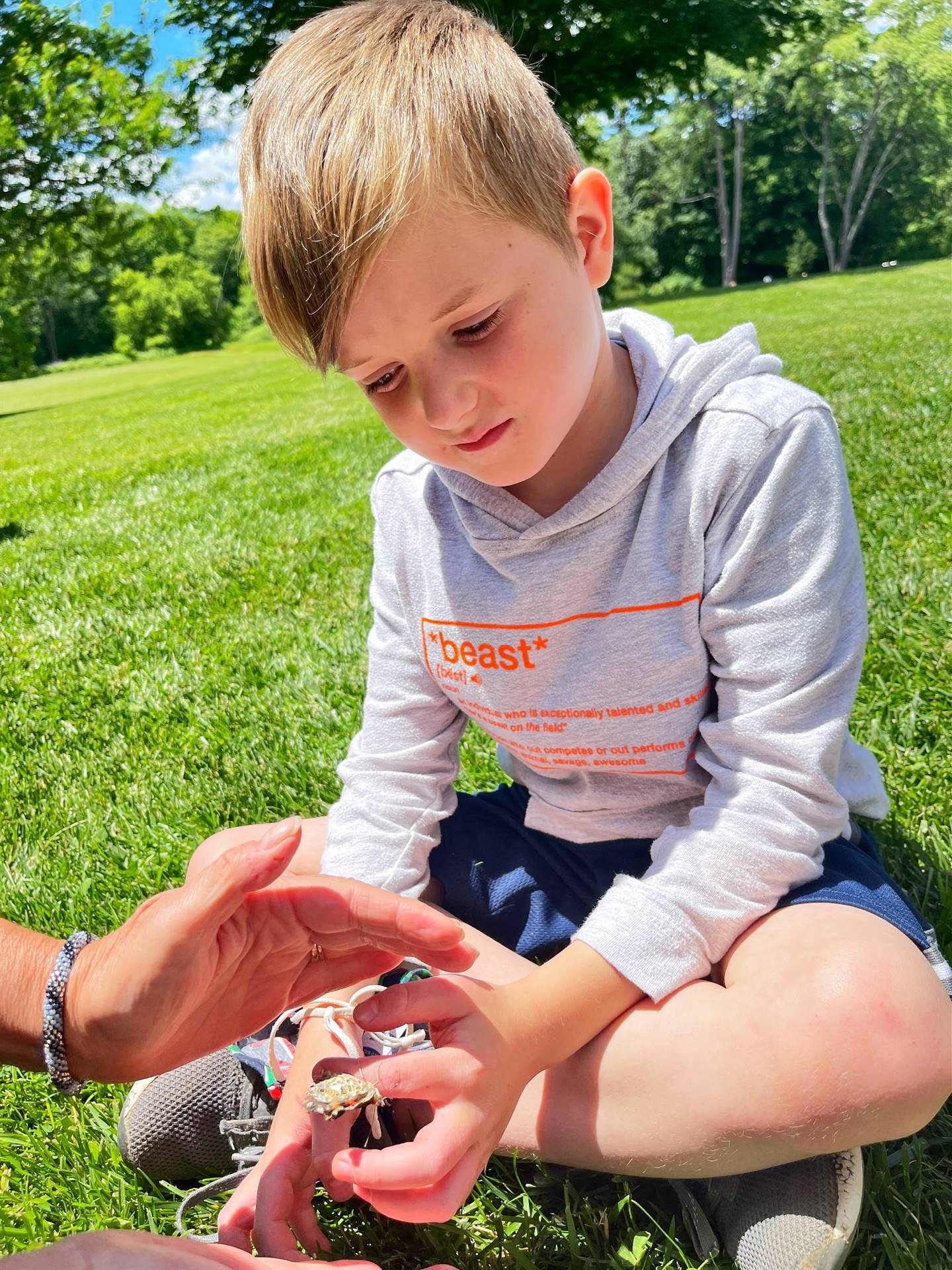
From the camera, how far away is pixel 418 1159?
1.08 m

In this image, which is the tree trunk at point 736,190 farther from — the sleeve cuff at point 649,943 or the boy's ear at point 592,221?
the sleeve cuff at point 649,943

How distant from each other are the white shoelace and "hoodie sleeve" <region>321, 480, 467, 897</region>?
0.70 ft

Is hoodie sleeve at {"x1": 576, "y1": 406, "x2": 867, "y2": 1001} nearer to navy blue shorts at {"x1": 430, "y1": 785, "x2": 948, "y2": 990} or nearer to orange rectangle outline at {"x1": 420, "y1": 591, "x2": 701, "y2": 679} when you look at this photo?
orange rectangle outline at {"x1": 420, "y1": 591, "x2": 701, "y2": 679}

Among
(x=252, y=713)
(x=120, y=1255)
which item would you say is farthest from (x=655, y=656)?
(x=252, y=713)

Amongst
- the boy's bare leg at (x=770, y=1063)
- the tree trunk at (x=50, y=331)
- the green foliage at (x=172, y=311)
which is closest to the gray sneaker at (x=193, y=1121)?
the boy's bare leg at (x=770, y=1063)

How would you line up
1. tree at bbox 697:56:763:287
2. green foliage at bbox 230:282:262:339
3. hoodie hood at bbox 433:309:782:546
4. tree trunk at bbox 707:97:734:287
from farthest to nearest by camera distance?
green foliage at bbox 230:282:262:339
tree trunk at bbox 707:97:734:287
tree at bbox 697:56:763:287
hoodie hood at bbox 433:309:782:546

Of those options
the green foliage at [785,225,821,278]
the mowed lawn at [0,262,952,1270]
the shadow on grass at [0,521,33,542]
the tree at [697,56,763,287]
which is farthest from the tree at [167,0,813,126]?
the green foliage at [785,225,821,278]

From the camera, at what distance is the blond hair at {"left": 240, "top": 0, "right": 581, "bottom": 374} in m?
1.24

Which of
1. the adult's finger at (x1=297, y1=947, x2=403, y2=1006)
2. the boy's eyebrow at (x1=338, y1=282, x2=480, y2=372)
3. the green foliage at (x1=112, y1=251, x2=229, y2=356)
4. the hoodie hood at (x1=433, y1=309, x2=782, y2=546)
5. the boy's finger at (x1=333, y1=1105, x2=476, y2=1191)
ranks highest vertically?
the green foliage at (x1=112, y1=251, x2=229, y2=356)

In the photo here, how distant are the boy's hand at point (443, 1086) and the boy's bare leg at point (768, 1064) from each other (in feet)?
0.43

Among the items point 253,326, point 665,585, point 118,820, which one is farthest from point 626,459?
point 253,326

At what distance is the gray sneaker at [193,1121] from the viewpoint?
1.46 metres

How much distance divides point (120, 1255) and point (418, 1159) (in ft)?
0.99

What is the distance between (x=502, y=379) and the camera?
→ 131 cm
